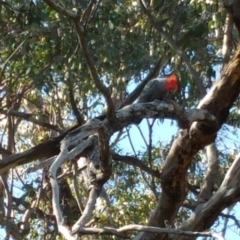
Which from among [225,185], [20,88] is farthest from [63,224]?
[20,88]

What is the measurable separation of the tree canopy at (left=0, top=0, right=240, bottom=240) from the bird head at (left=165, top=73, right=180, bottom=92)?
0.53 feet

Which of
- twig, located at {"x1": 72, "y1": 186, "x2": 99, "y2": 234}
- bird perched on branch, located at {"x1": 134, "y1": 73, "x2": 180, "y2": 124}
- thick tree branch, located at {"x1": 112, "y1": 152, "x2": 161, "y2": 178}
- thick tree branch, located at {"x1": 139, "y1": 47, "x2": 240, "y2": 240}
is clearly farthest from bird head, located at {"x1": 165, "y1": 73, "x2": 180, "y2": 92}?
twig, located at {"x1": 72, "y1": 186, "x2": 99, "y2": 234}

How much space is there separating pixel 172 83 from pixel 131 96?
55 centimetres

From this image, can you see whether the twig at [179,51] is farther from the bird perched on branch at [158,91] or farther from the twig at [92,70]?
the twig at [92,70]

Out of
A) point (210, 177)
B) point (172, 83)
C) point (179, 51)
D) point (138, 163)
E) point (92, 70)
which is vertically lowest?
point (92, 70)

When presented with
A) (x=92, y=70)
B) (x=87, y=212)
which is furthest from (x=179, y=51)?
(x=87, y=212)

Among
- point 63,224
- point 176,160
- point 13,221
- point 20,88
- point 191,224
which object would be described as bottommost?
point 63,224

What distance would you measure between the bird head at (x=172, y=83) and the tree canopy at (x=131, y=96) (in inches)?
6.4

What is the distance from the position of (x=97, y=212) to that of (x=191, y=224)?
2617mm

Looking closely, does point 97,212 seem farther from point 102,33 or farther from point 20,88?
point 102,33

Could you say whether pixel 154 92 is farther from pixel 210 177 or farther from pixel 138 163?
pixel 210 177

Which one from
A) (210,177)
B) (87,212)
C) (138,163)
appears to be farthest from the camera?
(210,177)

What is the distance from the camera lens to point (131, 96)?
5941 millimetres

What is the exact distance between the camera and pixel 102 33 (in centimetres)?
611
